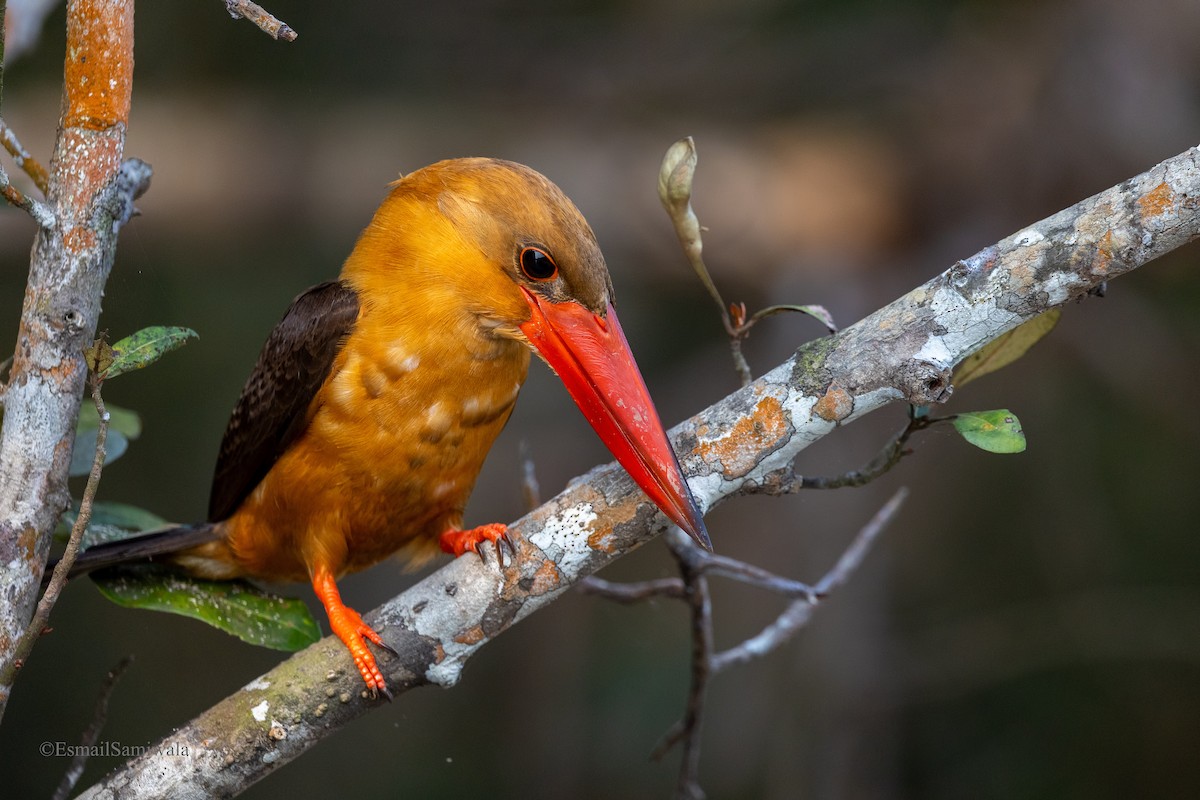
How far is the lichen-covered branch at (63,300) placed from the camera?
171 centimetres

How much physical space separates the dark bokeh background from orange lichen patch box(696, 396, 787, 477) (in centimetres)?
199

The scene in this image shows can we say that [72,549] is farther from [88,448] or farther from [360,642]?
[88,448]

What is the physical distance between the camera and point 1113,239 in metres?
1.57

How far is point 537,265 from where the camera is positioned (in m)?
2.18

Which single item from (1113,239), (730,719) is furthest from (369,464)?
(730,719)

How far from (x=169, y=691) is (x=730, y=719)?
90.1 inches

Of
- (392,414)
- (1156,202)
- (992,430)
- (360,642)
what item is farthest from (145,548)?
(1156,202)

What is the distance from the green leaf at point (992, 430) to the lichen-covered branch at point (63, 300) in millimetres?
1350

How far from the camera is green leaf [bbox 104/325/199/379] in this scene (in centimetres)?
167

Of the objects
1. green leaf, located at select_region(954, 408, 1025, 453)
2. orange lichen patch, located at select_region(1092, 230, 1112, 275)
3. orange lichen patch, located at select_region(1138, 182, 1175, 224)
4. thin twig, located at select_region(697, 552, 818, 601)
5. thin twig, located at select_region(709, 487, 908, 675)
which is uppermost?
orange lichen patch, located at select_region(1138, 182, 1175, 224)

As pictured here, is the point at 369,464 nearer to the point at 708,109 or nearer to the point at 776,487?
the point at 776,487

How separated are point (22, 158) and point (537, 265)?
2.91 ft

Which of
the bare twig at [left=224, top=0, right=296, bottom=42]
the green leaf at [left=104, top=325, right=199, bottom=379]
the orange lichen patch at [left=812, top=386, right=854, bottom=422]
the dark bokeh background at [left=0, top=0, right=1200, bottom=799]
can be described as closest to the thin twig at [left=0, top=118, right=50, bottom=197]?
the green leaf at [left=104, top=325, right=199, bottom=379]

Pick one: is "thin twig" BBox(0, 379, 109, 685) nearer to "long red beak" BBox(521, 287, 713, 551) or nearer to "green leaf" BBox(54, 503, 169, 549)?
"green leaf" BBox(54, 503, 169, 549)
